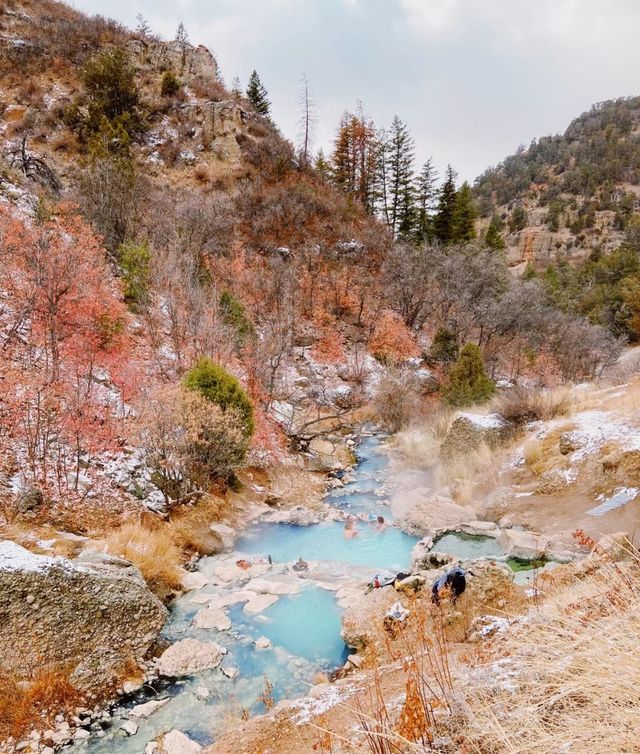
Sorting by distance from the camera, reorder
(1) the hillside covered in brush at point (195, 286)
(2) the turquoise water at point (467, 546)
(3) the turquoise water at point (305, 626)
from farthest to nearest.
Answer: (1) the hillside covered in brush at point (195, 286), (2) the turquoise water at point (467, 546), (3) the turquoise water at point (305, 626)

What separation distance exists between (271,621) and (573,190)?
78960 millimetres

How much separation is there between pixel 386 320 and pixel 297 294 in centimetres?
616

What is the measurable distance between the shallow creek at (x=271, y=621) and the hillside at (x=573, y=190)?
56333 millimetres

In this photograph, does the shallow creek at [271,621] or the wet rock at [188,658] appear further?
the wet rock at [188,658]

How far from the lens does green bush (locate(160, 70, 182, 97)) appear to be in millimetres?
36281

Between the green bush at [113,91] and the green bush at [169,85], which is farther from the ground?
the green bush at [169,85]

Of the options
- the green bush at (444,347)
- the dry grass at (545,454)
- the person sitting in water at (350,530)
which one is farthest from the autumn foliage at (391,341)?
the person sitting in water at (350,530)

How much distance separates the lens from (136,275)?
17875mm

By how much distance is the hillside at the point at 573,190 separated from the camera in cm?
6119

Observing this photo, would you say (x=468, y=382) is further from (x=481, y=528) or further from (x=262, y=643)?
(x=262, y=643)

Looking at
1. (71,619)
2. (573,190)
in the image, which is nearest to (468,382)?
(71,619)

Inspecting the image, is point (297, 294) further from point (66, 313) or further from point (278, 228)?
point (66, 313)

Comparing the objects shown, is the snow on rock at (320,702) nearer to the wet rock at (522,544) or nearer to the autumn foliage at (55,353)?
the wet rock at (522,544)

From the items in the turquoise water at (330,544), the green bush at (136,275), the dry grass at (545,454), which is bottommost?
the turquoise water at (330,544)
